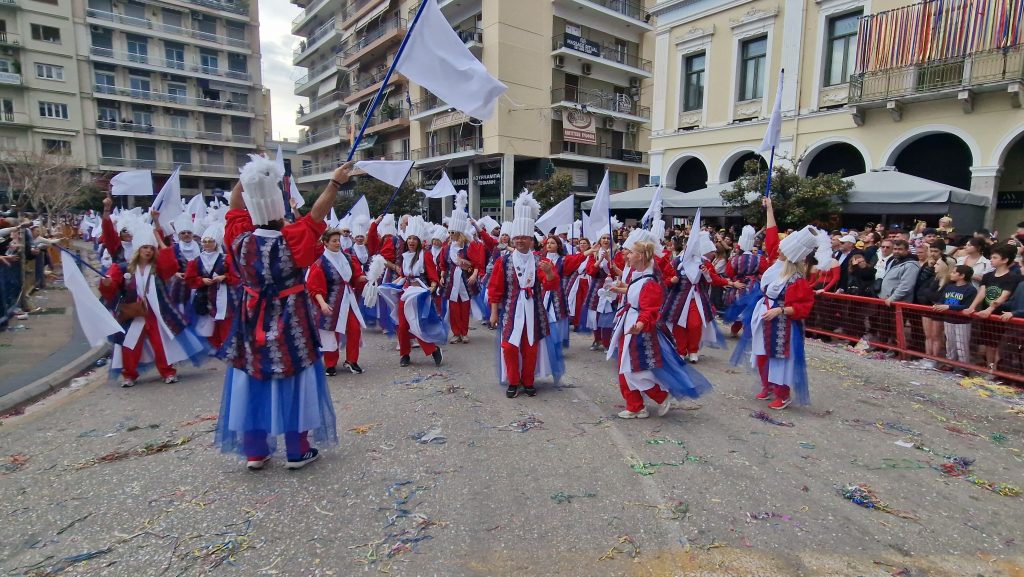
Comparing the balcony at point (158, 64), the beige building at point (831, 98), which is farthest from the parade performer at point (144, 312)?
the balcony at point (158, 64)

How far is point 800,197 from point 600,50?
25930 millimetres

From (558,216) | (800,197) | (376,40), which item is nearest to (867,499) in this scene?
(558,216)

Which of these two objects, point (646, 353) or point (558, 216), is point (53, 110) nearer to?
point (558, 216)

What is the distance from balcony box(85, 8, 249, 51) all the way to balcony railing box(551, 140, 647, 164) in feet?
120

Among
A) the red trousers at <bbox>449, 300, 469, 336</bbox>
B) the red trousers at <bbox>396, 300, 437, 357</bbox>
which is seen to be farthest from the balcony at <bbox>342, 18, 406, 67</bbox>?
the red trousers at <bbox>396, 300, 437, 357</bbox>

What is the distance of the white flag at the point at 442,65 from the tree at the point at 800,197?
11324 mm

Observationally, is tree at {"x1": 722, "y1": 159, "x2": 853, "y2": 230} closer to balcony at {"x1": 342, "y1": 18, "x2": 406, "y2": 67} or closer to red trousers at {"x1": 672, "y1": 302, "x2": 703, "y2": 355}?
red trousers at {"x1": 672, "y1": 302, "x2": 703, "y2": 355}

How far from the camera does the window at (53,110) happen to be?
4331 centimetres

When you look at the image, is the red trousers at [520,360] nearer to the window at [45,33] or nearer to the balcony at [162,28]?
the window at [45,33]

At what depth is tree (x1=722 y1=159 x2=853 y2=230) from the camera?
13.4 meters

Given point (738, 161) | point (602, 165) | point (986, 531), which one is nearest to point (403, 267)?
point (986, 531)

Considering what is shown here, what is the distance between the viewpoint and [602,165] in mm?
36781

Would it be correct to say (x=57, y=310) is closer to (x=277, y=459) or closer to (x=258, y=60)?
(x=277, y=459)

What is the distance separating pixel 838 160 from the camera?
18.7 meters
